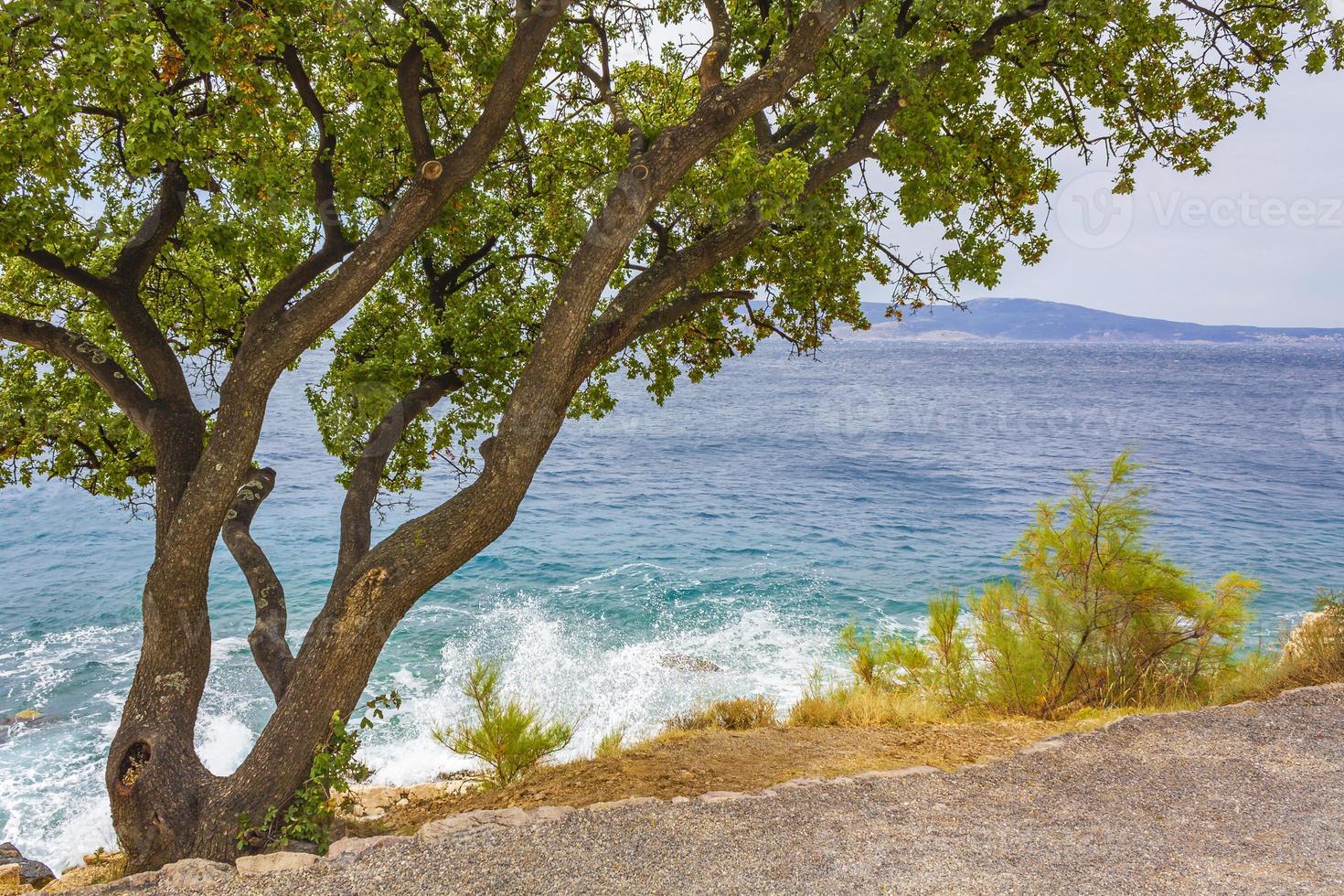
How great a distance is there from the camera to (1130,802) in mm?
5441

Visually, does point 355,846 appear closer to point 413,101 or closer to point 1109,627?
point 413,101

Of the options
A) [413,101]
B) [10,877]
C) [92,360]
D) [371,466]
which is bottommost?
[10,877]

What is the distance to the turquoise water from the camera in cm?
1312

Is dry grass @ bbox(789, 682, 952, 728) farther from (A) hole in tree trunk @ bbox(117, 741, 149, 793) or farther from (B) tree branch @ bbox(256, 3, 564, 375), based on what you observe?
(B) tree branch @ bbox(256, 3, 564, 375)

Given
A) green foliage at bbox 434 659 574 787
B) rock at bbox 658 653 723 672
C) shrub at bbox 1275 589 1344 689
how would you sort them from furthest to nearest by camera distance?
rock at bbox 658 653 723 672 → shrub at bbox 1275 589 1344 689 → green foliage at bbox 434 659 574 787

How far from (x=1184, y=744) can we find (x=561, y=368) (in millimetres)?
5875

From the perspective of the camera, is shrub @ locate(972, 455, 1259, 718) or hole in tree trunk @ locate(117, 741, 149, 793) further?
shrub @ locate(972, 455, 1259, 718)

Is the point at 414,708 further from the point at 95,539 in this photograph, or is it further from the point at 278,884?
the point at 95,539

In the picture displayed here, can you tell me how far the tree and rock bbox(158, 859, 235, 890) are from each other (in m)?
0.43

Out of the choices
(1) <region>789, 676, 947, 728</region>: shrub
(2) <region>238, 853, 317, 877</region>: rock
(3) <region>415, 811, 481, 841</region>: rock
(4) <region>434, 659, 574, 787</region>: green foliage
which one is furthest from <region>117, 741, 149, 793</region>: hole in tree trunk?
(1) <region>789, 676, 947, 728</region>: shrub

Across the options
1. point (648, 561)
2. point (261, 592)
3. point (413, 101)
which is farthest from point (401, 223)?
point (648, 561)

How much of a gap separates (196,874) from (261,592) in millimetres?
2431

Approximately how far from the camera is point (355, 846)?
15.3ft

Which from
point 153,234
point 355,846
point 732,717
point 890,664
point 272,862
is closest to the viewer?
point 272,862
